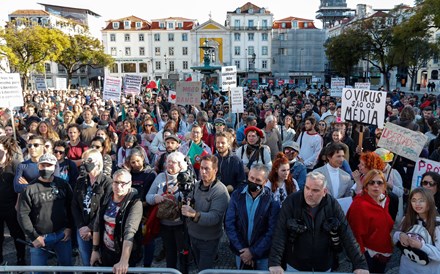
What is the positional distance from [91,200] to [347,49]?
4013 cm

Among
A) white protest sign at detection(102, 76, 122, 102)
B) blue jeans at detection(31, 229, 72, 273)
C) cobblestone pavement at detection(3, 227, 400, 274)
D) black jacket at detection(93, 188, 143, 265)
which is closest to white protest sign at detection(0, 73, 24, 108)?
cobblestone pavement at detection(3, 227, 400, 274)

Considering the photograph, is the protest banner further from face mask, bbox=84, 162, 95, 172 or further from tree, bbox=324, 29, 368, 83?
tree, bbox=324, 29, 368, 83

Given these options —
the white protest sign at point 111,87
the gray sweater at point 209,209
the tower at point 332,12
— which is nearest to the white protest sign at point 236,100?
the white protest sign at point 111,87

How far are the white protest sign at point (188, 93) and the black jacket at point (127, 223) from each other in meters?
8.25

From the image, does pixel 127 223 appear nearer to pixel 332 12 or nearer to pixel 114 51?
pixel 114 51

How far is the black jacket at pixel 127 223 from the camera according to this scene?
3.61 metres

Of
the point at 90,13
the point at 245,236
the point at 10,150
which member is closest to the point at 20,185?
the point at 10,150

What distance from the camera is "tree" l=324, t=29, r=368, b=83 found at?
3866 centimetres

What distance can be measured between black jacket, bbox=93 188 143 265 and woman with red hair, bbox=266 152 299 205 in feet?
4.99

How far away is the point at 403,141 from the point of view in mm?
5059

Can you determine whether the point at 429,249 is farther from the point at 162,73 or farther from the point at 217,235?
the point at 162,73

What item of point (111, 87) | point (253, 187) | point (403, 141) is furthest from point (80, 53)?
point (253, 187)

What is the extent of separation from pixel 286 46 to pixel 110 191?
7193cm

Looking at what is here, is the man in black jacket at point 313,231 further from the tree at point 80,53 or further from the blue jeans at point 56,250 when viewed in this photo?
the tree at point 80,53
